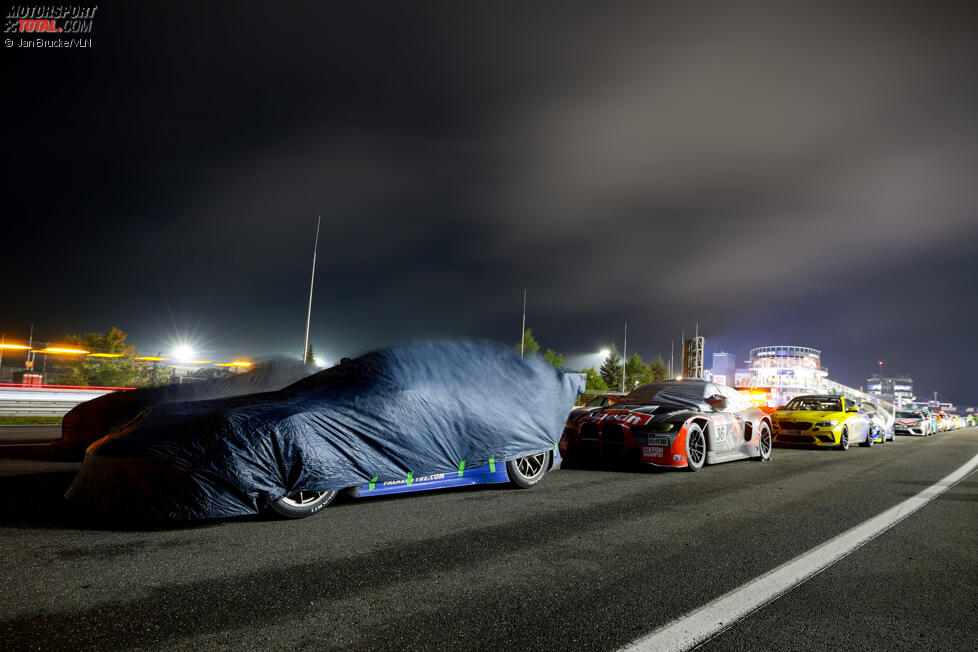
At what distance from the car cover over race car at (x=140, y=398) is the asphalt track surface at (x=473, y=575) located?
5.41 ft

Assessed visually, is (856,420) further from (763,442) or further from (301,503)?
(301,503)

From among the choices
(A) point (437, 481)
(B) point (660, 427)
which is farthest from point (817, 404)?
(A) point (437, 481)

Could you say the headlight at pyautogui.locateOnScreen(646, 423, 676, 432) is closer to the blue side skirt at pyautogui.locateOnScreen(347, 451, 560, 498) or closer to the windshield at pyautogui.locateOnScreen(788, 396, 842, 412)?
the blue side skirt at pyautogui.locateOnScreen(347, 451, 560, 498)

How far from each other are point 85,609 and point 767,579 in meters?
3.52

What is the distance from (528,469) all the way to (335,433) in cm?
260

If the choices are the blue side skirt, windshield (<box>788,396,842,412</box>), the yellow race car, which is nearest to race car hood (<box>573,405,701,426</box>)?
the blue side skirt

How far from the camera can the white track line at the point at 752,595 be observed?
2352mm

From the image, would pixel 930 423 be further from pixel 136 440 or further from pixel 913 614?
pixel 136 440

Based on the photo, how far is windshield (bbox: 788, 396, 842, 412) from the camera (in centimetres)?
1409

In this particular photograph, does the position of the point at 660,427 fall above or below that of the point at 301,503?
above

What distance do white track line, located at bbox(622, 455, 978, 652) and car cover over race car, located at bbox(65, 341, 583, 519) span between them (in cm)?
293

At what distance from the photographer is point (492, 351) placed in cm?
624

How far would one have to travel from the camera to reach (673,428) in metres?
7.79

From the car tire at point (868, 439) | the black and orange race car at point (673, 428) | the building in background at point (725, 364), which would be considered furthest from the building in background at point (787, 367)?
the black and orange race car at point (673, 428)
